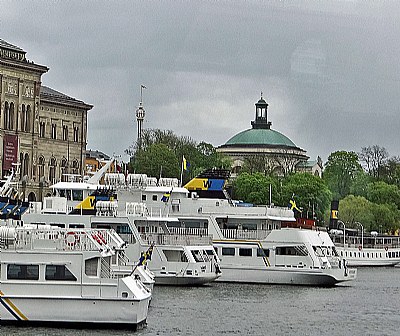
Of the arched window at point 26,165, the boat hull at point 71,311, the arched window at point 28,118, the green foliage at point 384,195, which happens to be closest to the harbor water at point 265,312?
the boat hull at point 71,311

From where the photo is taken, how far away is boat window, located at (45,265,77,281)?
4431cm

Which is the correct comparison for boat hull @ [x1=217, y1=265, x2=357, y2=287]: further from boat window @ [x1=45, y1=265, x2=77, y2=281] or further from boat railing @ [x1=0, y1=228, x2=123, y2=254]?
boat window @ [x1=45, y1=265, x2=77, y2=281]

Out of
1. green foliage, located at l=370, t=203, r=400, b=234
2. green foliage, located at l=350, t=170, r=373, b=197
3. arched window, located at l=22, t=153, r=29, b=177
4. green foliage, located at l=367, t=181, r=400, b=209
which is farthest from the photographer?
green foliage, located at l=350, t=170, r=373, b=197

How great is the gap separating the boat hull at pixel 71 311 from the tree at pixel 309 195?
87117 millimetres

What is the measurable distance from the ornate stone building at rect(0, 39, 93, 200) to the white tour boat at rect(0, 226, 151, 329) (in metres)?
82.4

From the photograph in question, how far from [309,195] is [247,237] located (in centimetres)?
6296

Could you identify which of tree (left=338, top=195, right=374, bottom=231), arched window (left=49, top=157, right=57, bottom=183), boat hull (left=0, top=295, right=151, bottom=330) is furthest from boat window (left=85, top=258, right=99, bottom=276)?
arched window (left=49, top=157, right=57, bottom=183)

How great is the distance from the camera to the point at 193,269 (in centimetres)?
6519

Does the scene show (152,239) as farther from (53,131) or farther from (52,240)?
(53,131)

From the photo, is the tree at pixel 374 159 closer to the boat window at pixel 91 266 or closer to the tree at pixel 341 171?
the tree at pixel 341 171

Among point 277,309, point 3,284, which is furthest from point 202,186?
point 3,284

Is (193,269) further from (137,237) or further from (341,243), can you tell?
(341,243)

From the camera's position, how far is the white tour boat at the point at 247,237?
70625 millimetres

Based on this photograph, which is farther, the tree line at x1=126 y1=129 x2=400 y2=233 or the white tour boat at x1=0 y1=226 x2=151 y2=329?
the tree line at x1=126 y1=129 x2=400 y2=233
